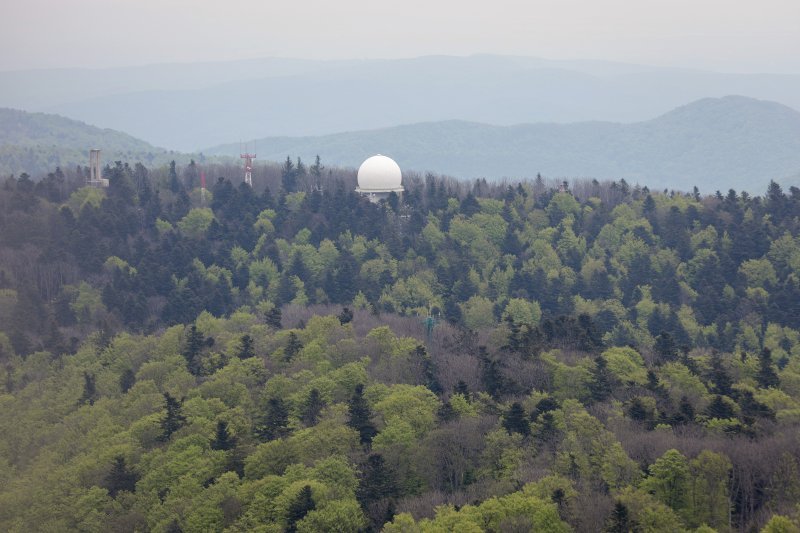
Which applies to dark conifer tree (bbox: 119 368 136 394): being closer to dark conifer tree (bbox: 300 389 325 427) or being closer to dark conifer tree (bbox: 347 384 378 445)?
dark conifer tree (bbox: 300 389 325 427)

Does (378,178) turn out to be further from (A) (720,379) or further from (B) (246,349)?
(A) (720,379)

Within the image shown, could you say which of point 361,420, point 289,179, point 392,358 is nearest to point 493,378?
point 392,358

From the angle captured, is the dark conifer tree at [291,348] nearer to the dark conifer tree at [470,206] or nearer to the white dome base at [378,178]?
the dark conifer tree at [470,206]

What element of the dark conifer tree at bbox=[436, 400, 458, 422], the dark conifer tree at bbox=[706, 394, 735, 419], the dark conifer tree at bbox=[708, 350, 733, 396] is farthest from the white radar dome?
the dark conifer tree at bbox=[706, 394, 735, 419]

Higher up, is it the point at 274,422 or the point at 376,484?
the point at 274,422

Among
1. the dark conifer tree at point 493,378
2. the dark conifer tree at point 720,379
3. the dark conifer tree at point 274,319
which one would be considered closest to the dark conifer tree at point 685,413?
the dark conifer tree at point 720,379

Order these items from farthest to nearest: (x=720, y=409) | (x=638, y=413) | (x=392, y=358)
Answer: (x=392, y=358) < (x=638, y=413) < (x=720, y=409)

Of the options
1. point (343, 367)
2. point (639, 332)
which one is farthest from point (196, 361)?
point (639, 332)
